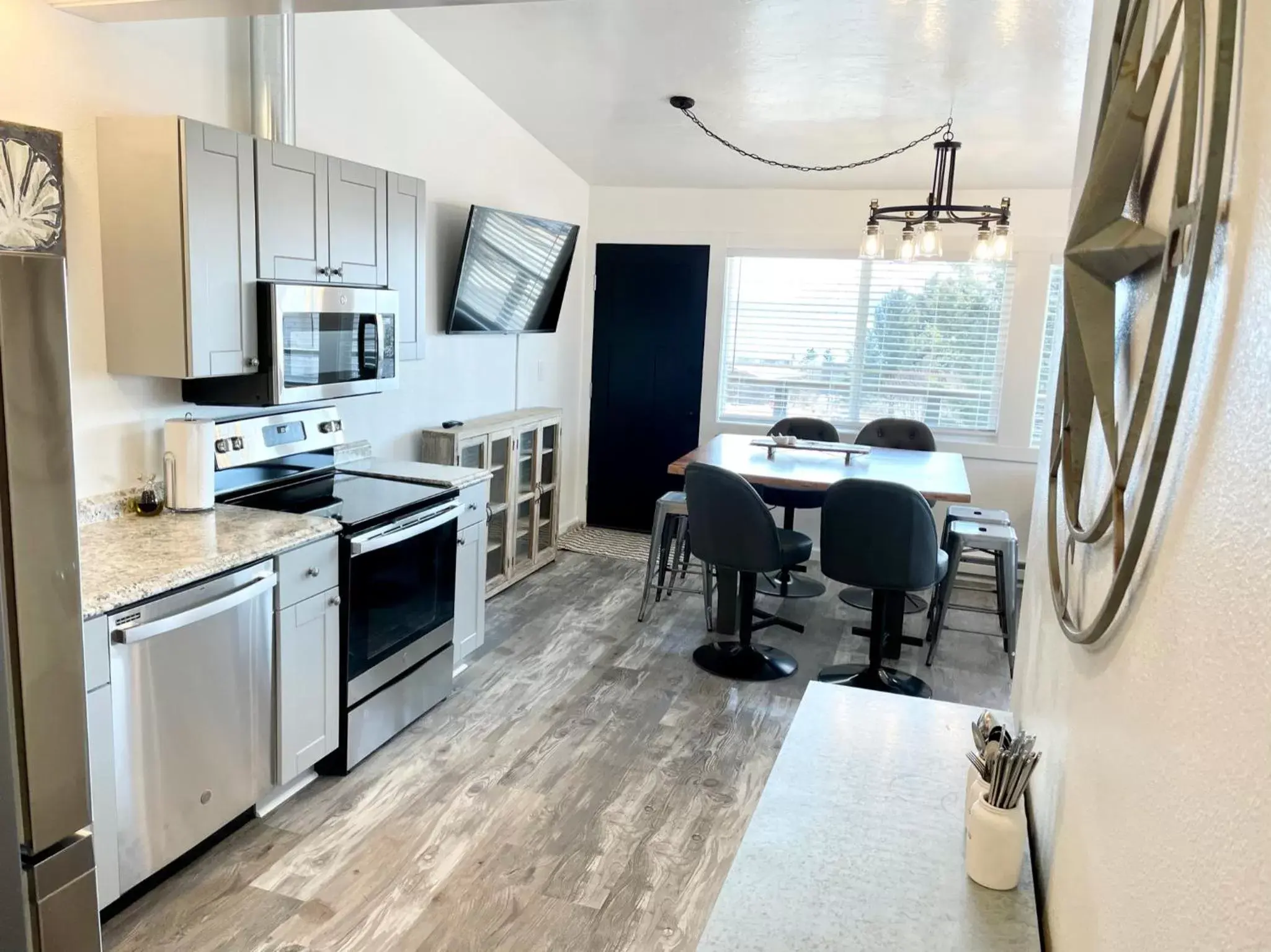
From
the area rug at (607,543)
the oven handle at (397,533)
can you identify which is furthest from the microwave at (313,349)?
the area rug at (607,543)

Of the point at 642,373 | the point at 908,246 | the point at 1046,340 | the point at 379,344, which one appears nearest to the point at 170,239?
the point at 379,344

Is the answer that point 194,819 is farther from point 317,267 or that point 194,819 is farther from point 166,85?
point 166,85

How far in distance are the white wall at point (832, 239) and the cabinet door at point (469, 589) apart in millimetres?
2718

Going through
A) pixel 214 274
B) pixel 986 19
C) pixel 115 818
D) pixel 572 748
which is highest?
pixel 986 19

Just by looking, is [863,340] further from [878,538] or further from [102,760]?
[102,760]

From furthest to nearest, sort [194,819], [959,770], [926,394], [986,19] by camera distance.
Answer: [926,394] → [986,19] → [194,819] → [959,770]

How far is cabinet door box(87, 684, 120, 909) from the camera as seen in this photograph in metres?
2.12

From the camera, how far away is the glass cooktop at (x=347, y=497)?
10.1 ft

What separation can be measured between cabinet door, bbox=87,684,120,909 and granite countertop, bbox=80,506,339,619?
246mm

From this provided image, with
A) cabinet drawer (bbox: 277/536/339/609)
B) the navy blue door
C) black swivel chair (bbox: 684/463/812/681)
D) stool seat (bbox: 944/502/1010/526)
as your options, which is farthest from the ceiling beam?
the navy blue door

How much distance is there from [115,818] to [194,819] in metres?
0.28

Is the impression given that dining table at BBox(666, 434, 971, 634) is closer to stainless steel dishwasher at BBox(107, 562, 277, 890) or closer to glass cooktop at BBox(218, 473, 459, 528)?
glass cooktop at BBox(218, 473, 459, 528)

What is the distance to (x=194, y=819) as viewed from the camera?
2.47 metres

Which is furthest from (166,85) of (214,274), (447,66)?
(447,66)
